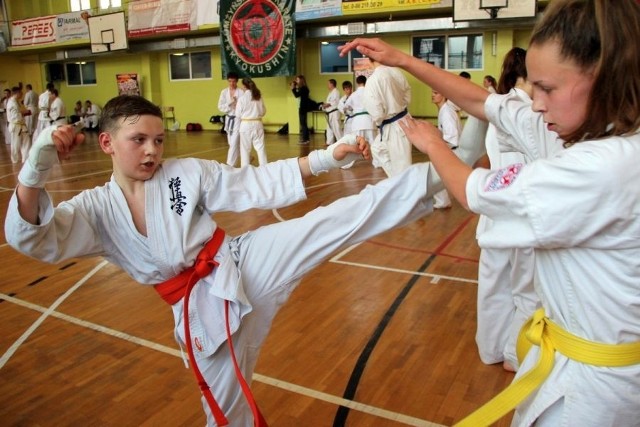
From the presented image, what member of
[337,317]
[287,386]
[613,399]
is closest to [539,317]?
[613,399]

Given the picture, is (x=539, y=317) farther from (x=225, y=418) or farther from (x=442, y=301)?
(x=442, y=301)

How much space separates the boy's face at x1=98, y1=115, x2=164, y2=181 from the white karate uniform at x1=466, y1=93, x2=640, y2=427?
113cm

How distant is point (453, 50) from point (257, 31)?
5.23 metres

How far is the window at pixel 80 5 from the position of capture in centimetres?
1856

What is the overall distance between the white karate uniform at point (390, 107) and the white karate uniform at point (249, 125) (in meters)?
3.30

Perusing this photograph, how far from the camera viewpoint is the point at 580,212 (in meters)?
1.01

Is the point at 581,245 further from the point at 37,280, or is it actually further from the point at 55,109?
the point at 55,109

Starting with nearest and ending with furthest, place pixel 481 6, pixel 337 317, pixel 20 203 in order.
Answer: pixel 20 203 < pixel 337 317 < pixel 481 6

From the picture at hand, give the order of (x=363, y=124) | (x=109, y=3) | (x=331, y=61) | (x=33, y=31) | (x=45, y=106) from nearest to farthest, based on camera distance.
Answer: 1. (x=363, y=124)
2. (x=45, y=106)
3. (x=331, y=61)
4. (x=109, y=3)
5. (x=33, y=31)

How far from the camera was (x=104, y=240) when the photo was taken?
1.83 metres

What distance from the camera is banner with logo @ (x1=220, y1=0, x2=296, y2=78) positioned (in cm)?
1362

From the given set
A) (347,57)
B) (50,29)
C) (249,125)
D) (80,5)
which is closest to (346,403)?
(249,125)

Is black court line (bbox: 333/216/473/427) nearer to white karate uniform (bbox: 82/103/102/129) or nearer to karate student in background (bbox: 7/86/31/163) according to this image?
karate student in background (bbox: 7/86/31/163)

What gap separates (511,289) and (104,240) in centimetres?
198
